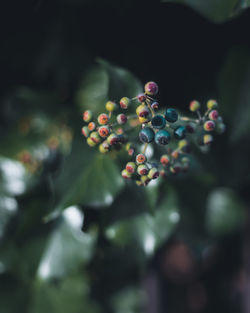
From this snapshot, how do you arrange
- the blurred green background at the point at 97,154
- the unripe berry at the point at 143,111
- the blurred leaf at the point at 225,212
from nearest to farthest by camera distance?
1. the unripe berry at the point at 143,111
2. the blurred green background at the point at 97,154
3. the blurred leaf at the point at 225,212

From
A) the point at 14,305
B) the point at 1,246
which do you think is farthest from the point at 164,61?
the point at 14,305

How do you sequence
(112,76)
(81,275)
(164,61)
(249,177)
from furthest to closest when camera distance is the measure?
1. (81,275)
2. (249,177)
3. (164,61)
4. (112,76)

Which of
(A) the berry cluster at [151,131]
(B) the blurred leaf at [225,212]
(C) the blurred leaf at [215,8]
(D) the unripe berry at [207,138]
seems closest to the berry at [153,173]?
(A) the berry cluster at [151,131]

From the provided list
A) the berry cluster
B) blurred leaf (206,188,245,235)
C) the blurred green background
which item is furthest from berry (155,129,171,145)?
blurred leaf (206,188,245,235)

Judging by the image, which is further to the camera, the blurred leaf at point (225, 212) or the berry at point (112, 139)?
the blurred leaf at point (225, 212)

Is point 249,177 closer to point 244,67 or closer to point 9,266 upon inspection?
point 244,67

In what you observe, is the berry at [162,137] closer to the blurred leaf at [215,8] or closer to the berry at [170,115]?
the berry at [170,115]

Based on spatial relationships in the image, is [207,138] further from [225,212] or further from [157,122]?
[225,212]

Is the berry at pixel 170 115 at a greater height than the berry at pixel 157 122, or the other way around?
the berry at pixel 170 115

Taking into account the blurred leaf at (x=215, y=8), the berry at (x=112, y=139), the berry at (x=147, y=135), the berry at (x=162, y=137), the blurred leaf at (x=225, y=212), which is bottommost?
the blurred leaf at (x=225, y=212)
